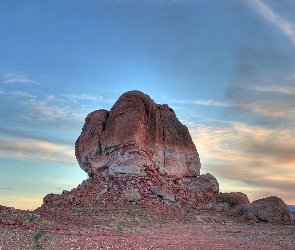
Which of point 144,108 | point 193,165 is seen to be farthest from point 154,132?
point 193,165

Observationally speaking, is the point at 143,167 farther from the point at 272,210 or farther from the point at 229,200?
the point at 272,210

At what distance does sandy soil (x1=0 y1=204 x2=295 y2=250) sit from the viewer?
17.8m

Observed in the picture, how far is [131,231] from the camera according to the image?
999 inches

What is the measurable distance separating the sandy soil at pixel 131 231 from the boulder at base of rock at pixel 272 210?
1.65 metres

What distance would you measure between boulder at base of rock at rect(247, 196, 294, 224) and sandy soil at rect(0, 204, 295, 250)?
1.65 metres

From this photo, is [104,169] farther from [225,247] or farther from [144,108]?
[225,247]

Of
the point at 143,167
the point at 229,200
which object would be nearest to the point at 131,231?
the point at 143,167

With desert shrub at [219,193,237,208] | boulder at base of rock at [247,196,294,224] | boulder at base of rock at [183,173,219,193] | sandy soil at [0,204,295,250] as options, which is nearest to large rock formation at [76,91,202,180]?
boulder at base of rock at [183,173,219,193]

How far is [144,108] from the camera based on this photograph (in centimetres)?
→ 4631

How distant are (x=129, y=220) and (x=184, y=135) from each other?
2102 centimetres

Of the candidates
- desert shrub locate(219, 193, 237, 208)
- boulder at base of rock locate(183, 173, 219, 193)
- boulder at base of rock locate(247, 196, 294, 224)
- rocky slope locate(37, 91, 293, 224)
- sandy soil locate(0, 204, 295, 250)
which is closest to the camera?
sandy soil locate(0, 204, 295, 250)

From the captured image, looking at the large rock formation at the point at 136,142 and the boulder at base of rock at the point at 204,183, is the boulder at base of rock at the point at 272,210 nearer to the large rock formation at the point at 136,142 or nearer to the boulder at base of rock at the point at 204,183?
the boulder at base of rock at the point at 204,183

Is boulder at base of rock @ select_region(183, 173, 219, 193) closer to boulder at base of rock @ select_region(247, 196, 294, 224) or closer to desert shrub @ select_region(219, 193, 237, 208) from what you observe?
desert shrub @ select_region(219, 193, 237, 208)

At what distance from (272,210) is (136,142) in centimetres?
1552
